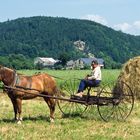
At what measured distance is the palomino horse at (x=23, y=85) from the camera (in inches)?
547

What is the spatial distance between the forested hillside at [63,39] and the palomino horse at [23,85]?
118 meters

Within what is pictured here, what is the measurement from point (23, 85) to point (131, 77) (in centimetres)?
861

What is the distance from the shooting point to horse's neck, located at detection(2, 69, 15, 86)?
545 inches

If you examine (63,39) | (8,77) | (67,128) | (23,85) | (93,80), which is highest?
(63,39)

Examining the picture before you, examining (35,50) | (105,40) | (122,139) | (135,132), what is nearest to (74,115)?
(135,132)

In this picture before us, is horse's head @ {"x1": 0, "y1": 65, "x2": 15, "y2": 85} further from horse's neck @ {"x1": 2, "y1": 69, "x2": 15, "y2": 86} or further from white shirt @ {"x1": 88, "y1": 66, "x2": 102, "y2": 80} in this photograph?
white shirt @ {"x1": 88, "y1": 66, "x2": 102, "y2": 80}

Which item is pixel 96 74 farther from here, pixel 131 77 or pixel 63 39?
pixel 63 39

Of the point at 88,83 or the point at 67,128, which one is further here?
the point at 88,83

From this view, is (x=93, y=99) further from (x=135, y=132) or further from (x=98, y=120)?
(x=135, y=132)

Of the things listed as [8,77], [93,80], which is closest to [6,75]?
[8,77]

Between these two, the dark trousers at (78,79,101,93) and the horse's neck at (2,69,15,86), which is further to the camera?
the dark trousers at (78,79,101,93)

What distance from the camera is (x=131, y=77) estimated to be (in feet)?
71.0

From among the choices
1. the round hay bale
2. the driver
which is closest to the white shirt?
the driver

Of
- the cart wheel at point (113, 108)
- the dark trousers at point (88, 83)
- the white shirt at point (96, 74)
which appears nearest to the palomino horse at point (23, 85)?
the dark trousers at point (88, 83)
